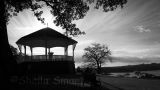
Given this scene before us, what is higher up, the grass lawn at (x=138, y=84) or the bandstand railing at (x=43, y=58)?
the bandstand railing at (x=43, y=58)

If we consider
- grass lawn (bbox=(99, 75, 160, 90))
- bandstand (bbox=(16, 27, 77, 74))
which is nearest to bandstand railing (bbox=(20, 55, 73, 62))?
bandstand (bbox=(16, 27, 77, 74))

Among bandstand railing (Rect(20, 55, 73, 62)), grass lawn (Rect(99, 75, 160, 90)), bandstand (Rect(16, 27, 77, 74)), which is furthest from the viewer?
bandstand railing (Rect(20, 55, 73, 62))

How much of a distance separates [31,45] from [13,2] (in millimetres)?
15217

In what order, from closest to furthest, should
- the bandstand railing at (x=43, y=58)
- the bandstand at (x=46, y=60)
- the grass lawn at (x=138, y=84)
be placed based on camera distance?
the grass lawn at (x=138, y=84) → the bandstand at (x=46, y=60) → the bandstand railing at (x=43, y=58)

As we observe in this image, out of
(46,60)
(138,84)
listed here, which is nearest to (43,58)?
(46,60)

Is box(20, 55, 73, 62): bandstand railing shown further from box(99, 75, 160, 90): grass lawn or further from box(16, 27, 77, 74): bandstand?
box(99, 75, 160, 90): grass lawn

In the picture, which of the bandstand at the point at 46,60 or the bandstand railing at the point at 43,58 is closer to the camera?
the bandstand at the point at 46,60

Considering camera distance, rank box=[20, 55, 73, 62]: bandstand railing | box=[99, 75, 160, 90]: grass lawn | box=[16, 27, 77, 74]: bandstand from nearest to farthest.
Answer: box=[99, 75, 160, 90]: grass lawn < box=[16, 27, 77, 74]: bandstand < box=[20, 55, 73, 62]: bandstand railing

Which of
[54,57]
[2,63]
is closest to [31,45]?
[54,57]

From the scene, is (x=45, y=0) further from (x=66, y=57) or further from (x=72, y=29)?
(x=66, y=57)

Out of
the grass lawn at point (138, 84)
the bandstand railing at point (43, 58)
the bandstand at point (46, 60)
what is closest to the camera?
the grass lawn at point (138, 84)

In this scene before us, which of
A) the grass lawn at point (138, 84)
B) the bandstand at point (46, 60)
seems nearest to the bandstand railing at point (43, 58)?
the bandstand at point (46, 60)

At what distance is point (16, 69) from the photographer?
62.8 feet

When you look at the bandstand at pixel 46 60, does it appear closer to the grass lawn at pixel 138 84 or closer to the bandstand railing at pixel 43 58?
the bandstand railing at pixel 43 58
